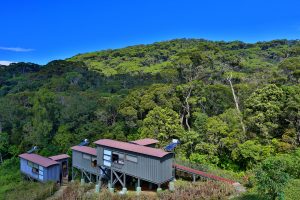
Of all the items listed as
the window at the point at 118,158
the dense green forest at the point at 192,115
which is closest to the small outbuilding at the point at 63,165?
the dense green forest at the point at 192,115

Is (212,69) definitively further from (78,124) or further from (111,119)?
(78,124)

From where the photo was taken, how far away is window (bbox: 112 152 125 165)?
1920 cm

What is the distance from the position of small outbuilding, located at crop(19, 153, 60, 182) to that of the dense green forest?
426 centimetres

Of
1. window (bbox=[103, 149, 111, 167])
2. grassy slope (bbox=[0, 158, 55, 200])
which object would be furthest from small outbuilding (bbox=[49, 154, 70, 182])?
window (bbox=[103, 149, 111, 167])

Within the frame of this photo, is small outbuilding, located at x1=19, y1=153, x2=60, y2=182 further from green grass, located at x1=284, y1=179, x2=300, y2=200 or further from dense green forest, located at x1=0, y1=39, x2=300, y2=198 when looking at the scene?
green grass, located at x1=284, y1=179, x2=300, y2=200

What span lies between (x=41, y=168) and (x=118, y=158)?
8.71m

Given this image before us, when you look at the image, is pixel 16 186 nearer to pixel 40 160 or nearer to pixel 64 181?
pixel 40 160

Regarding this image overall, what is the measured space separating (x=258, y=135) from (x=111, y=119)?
51.3 feet

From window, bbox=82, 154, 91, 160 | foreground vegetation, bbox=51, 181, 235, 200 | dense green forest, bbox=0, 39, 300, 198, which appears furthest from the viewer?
window, bbox=82, 154, 91, 160

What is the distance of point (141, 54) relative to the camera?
245 ft

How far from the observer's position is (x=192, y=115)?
26406 millimetres

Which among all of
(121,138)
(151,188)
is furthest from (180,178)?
(121,138)

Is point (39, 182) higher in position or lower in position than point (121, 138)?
lower

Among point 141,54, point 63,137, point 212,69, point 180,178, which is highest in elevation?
point 141,54
